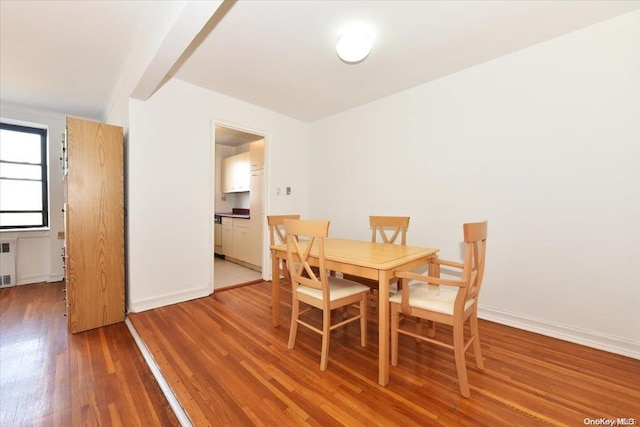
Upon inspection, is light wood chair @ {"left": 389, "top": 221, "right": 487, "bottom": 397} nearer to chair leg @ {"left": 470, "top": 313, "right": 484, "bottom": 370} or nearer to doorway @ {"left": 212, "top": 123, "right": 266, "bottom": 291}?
chair leg @ {"left": 470, "top": 313, "right": 484, "bottom": 370}

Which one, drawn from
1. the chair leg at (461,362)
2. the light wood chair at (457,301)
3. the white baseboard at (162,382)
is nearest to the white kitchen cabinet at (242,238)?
the white baseboard at (162,382)

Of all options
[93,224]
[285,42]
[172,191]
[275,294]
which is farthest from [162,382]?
[285,42]

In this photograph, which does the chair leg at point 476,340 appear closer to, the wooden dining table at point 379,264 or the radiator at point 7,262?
the wooden dining table at point 379,264

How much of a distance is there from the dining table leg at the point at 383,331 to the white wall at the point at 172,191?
2296 mm

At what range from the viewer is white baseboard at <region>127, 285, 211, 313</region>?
2672 mm

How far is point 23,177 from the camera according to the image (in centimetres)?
379

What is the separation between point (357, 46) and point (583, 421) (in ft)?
8.78

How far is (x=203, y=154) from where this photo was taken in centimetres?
313

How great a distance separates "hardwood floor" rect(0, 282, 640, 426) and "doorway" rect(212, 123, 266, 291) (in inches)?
57.1

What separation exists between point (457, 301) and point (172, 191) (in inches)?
112

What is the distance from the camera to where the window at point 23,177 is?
3670 mm

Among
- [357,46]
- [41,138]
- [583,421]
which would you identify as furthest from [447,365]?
[41,138]

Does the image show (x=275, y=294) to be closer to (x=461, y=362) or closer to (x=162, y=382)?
(x=162, y=382)

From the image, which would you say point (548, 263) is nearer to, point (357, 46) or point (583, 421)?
point (583, 421)
